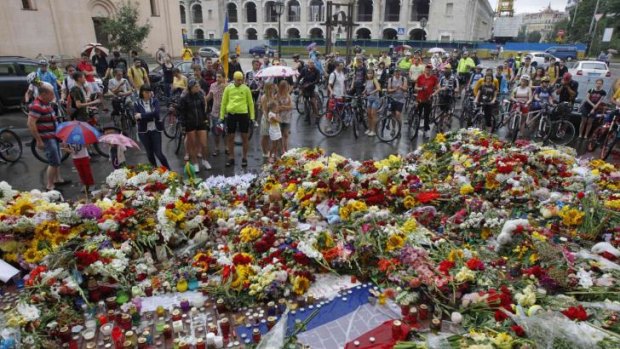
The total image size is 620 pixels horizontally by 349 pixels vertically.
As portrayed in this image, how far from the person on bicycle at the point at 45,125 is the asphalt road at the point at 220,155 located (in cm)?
69

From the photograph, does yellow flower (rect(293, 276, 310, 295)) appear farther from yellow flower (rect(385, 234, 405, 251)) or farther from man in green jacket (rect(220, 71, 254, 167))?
man in green jacket (rect(220, 71, 254, 167))

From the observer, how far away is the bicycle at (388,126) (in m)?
11.6

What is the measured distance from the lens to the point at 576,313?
3.67 meters

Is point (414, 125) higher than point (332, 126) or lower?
higher

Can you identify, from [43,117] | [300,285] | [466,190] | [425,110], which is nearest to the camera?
[300,285]

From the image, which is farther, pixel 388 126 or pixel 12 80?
pixel 12 80

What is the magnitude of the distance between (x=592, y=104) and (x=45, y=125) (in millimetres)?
13979

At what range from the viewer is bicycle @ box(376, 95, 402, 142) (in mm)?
11586

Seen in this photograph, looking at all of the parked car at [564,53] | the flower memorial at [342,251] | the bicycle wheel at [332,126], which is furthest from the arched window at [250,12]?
the flower memorial at [342,251]

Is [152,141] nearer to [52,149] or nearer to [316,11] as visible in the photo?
[52,149]

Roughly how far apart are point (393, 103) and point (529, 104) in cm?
411

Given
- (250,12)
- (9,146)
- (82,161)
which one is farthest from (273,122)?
(250,12)

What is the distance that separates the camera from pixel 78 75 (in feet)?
32.5

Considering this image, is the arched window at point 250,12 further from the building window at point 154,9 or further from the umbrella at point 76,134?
the umbrella at point 76,134
